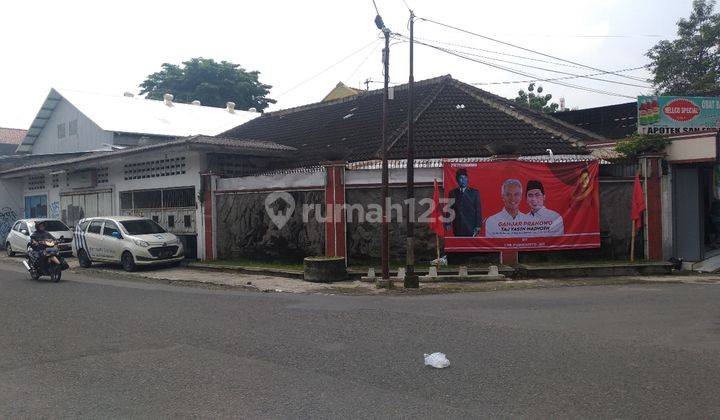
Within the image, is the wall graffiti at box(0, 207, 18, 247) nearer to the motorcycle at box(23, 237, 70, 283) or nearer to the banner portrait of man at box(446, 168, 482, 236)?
the motorcycle at box(23, 237, 70, 283)

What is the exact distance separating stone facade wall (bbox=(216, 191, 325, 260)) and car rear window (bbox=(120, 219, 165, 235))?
6.28 feet

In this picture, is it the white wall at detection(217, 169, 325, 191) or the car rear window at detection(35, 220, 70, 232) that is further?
the car rear window at detection(35, 220, 70, 232)

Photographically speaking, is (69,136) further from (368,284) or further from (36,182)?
(368,284)

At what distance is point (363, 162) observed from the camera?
52.6 ft

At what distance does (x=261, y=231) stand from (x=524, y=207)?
727 cm

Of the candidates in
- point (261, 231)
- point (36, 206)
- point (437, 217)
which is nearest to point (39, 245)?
point (261, 231)

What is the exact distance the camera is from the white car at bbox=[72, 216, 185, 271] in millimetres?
15945

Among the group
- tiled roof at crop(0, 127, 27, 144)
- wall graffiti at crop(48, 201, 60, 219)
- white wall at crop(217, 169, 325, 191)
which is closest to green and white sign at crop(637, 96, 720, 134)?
white wall at crop(217, 169, 325, 191)

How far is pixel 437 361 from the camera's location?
19.3 feet

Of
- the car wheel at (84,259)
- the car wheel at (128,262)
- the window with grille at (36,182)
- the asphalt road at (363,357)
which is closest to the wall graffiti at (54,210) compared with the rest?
the window with grille at (36,182)

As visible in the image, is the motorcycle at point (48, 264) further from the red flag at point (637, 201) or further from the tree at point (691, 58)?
the tree at point (691, 58)

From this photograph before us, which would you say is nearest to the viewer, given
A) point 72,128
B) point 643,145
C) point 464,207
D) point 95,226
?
point 464,207

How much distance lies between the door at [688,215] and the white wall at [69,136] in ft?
77.9

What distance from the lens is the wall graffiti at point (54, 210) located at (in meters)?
25.2
